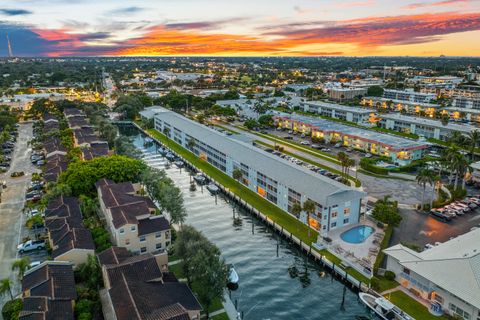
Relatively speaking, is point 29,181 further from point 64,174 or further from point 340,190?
point 340,190

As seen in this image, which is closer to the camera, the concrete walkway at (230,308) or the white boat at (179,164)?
the concrete walkway at (230,308)

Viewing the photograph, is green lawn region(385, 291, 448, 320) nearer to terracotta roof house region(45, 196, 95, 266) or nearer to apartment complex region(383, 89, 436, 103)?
terracotta roof house region(45, 196, 95, 266)

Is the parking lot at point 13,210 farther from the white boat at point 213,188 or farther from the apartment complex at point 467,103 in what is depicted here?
the apartment complex at point 467,103

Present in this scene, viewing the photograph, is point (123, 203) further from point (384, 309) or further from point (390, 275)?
point (390, 275)

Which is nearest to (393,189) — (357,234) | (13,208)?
(357,234)

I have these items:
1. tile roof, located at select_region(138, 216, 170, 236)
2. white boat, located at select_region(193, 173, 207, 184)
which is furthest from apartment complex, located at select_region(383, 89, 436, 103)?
tile roof, located at select_region(138, 216, 170, 236)

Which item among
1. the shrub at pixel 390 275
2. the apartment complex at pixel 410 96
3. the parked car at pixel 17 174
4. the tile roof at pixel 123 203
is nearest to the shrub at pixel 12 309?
the tile roof at pixel 123 203
